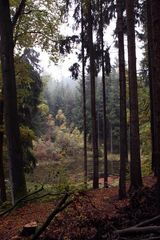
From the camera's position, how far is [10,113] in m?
11.9

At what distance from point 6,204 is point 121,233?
26.7 ft

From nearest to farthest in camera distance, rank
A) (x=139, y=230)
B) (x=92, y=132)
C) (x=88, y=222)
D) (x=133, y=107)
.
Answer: (x=139, y=230) → (x=88, y=222) → (x=133, y=107) → (x=92, y=132)

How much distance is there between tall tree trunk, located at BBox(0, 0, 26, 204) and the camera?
1184 centimetres

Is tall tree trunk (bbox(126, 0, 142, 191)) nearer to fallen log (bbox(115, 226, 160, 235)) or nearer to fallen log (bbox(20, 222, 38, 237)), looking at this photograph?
fallen log (bbox(20, 222, 38, 237))

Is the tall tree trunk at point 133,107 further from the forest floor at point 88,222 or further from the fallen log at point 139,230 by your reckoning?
the fallen log at point 139,230

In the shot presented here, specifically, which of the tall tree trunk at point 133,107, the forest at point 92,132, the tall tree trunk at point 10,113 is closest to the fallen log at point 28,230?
the forest at point 92,132

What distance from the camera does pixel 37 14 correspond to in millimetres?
15406

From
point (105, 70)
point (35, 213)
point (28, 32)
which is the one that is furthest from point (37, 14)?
point (35, 213)

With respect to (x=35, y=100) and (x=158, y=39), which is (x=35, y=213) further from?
(x=35, y=100)

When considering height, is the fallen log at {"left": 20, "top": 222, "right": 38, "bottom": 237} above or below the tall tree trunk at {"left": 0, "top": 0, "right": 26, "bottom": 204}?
below

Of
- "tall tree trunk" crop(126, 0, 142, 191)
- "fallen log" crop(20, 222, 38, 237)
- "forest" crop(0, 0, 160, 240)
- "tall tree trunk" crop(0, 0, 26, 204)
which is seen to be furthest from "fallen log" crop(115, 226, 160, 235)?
"tall tree trunk" crop(0, 0, 26, 204)

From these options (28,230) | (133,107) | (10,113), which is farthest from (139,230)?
(10,113)

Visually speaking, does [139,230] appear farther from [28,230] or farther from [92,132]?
[92,132]

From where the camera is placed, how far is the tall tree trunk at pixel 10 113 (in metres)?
11.8
